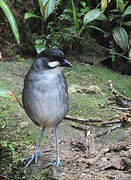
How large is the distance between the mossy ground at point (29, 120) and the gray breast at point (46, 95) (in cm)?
48

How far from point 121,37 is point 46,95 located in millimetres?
3209

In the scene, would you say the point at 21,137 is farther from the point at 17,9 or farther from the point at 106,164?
the point at 17,9

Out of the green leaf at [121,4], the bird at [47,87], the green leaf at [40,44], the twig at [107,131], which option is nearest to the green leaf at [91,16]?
the green leaf at [121,4]

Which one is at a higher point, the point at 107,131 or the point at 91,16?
the point at 91,16

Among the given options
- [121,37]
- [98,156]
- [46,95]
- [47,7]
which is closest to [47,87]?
[46,95]

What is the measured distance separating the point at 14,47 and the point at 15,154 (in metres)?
3.15

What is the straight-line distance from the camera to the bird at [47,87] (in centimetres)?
248

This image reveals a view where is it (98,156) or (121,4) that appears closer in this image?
(98,156)

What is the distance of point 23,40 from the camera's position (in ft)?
18.8

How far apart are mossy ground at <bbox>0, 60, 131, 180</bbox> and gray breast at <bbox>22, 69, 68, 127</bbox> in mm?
480

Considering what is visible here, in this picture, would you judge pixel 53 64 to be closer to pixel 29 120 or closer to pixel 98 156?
pixel 98 156

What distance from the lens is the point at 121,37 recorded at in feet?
17.4

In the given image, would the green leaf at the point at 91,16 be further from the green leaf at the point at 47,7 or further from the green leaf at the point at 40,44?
the green leaf at the point at 40,44

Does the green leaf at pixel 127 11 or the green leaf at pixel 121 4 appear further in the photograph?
the green leaf at pixel 127 11
